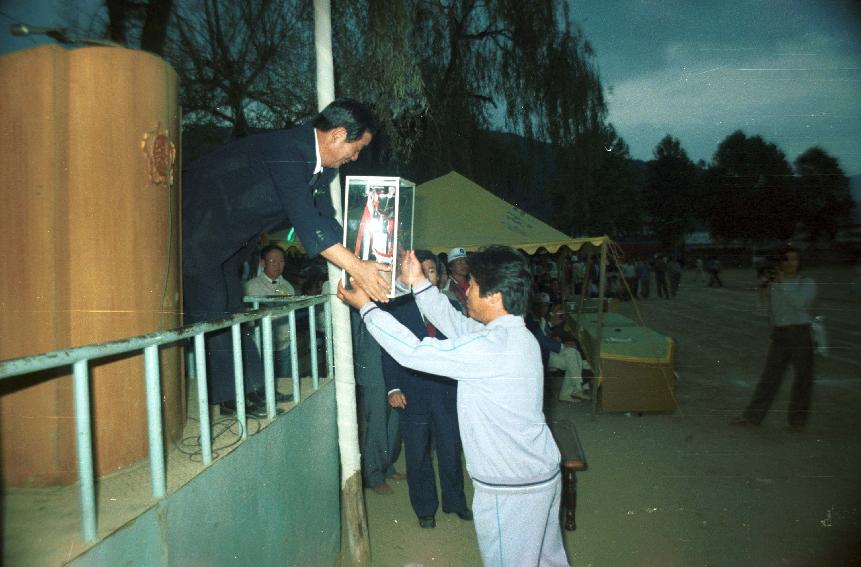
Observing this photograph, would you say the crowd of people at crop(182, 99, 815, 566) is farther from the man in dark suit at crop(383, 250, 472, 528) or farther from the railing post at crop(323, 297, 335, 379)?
the man in dark suit at crop(383, 250, 472, 528)

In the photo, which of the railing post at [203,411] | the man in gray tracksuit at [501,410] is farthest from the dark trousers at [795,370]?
the railing post at [203,411]

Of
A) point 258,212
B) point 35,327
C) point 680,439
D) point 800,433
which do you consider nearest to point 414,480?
point 258,212

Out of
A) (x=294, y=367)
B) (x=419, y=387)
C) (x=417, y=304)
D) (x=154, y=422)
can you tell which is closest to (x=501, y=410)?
(x=417, y=304)

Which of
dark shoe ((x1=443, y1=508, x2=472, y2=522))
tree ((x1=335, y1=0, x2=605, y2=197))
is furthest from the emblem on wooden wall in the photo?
tree ((x1=335, y1=0, x2=605, y2=197))

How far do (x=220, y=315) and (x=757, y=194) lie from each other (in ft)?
56.1

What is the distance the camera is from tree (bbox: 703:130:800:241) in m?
10.6

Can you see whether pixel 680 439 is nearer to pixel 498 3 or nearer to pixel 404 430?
pixel 404 430

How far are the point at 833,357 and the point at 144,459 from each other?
11.5 metres

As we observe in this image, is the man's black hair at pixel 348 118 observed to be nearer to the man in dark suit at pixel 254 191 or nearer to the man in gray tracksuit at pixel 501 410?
the man in dark suit at pixel 254 191

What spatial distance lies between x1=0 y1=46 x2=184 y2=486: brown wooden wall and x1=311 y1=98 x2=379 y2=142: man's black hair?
66cm

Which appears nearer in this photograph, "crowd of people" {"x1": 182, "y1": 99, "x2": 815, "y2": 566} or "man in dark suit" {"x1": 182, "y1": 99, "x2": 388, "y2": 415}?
"crowd of people" {"x1": 182, "y1": 99, "x2": 815, "y2": 566}

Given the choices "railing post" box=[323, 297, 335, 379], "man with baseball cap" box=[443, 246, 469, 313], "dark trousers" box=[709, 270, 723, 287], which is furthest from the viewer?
"dark trousers" box=[709, 270, 723, 287]

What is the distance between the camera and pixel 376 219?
2.38 meters

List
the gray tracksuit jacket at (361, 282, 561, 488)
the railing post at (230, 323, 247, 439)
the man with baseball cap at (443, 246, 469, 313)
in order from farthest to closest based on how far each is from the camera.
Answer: the man with baseball cap at (443, 246, 469, 313)
the railing post at (230, 323, 247, 439)
the gray tracksuit jacket at (361, 282, 561, 488)
